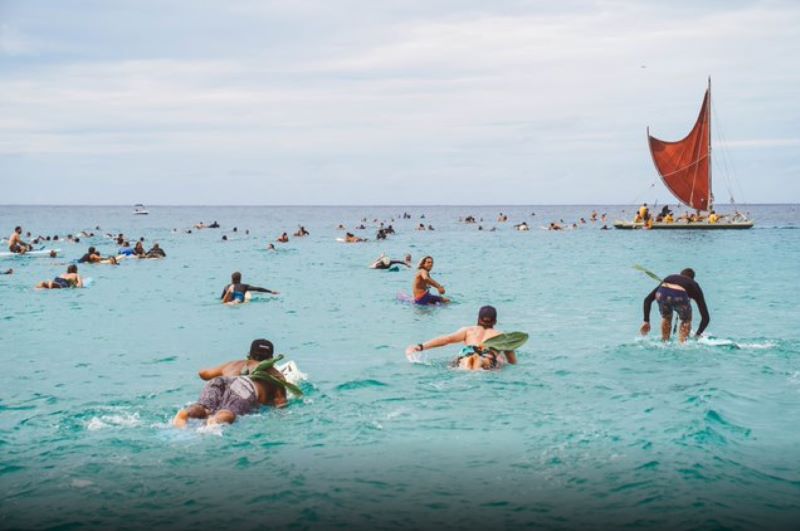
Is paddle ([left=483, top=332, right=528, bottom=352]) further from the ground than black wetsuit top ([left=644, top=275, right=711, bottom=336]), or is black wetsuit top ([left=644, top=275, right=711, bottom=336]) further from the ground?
black wetsuit top ([left=644, top=275, right=711, bottom=336])

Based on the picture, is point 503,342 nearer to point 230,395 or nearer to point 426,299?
point 230,395

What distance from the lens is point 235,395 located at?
10984mm

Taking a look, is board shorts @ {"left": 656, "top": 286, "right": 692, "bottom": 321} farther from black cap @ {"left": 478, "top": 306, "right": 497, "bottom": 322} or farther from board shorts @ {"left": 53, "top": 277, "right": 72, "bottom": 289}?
board shorts @ {"left": 53, "top": 277, "right": 72, "bottom": 289}

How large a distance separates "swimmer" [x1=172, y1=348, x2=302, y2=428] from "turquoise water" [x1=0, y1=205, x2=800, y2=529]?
0.24m

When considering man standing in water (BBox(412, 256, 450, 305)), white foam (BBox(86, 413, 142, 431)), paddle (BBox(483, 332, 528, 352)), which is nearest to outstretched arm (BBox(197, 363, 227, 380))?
white foam (BBox(86, 413, 142, 431))

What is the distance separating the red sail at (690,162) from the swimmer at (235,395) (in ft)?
241

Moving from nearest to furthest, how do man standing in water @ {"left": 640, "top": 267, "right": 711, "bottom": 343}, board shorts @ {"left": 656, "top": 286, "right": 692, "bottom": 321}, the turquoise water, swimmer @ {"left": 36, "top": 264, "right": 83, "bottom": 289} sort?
the turquoise water, man standing in water @ {"left": 640, "top": 267, "right": 711, "bottom": 343}, board shorts @ {"left": 656, "top": 286, "right": 692, "bottom": 321}, swimmer @ {"left": 36, "top": 264, "right": 83, "bottom": 289}

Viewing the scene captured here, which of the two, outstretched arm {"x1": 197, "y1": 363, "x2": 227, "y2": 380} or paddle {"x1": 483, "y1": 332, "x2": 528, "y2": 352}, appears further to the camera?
paddle {"x1": 483, "y1": 332, "x2": 528, "y2": 352}

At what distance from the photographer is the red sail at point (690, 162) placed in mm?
77438

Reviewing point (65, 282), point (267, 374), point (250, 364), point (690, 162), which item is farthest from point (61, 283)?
point (690, 162)

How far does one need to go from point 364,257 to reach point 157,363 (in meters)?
36.0

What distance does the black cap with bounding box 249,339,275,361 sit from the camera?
37.4ft

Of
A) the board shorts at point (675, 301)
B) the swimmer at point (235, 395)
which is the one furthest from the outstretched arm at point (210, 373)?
the board shorts at point (675, 301)

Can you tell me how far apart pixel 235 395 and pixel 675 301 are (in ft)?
32.7
